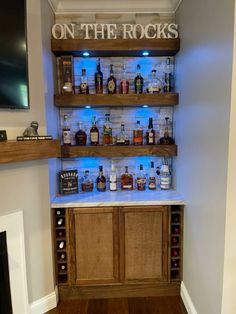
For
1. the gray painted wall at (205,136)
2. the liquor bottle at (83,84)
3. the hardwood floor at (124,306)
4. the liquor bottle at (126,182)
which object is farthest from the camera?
the liquor bottle at (126,182)

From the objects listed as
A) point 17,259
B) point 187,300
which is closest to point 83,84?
point 17,259

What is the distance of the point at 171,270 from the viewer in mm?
2227

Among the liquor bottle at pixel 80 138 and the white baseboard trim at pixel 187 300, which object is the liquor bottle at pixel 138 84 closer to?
the liquor bottle at pixel 80 138

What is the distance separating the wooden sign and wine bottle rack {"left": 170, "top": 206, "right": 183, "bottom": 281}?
1507 mm

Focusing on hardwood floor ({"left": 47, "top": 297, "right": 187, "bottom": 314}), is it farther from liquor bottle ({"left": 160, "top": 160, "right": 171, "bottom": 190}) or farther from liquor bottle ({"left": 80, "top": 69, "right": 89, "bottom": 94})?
liquor bottle ({"left": 80, "top": 69, "right": 89, "bottom": 94})

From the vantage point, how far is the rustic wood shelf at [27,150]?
1538 mm

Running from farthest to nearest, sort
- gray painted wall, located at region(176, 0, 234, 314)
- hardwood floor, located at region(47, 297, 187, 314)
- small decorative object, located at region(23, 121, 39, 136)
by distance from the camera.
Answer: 1. hardwood floor, located at region(47, 297, 187, 314)
2. small decorative object, located at region(23, 121, 39, 136)
3. gray painted wall, located at region(176, 0, 234, 314)

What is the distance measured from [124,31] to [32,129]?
1.21 meters

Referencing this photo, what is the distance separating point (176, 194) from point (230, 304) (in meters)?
1.00

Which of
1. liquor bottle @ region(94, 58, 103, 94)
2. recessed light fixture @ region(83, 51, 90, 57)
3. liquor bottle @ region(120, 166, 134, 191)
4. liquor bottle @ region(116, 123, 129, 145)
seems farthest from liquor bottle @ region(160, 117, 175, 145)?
recessed light fixture @ region(83, 51, 90, 57)

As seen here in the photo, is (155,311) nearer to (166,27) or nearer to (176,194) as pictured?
(176,194)

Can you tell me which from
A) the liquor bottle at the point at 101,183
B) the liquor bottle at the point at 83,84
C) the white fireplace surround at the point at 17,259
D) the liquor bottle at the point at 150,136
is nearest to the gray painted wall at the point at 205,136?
the liquor bottle at the point at 150,136

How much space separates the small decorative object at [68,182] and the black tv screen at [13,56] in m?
0.79

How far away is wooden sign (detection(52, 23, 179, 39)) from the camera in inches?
87.5
